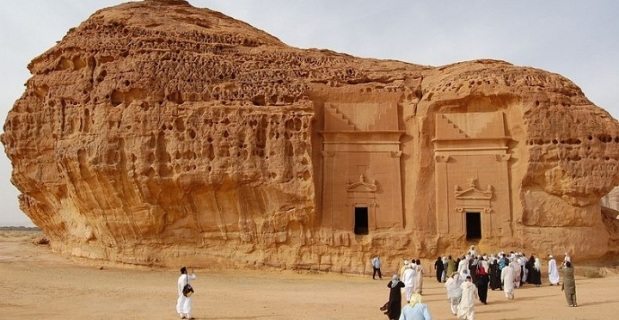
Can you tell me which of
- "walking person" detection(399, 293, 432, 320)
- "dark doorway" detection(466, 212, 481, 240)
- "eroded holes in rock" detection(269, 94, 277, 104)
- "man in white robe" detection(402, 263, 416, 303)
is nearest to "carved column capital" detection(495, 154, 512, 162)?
"dark doorway" detection(466, 212, 481, 240)

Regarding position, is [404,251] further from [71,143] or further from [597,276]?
[71,143]

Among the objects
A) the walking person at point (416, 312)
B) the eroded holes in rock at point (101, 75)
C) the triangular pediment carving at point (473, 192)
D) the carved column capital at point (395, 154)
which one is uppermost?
the eroded holes in rock at point (101, 75)

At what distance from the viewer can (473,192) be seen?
70.1ft

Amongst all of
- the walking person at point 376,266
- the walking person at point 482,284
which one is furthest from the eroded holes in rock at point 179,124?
the walking person at point 482,284

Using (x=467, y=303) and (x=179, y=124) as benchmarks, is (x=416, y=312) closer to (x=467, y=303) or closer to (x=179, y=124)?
(x=467, y=303)

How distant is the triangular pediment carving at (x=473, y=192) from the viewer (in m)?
21.3

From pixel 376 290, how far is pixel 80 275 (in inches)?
418

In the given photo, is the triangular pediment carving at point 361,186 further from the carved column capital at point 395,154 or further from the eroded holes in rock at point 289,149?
the eroded holes in rock at point 289,149

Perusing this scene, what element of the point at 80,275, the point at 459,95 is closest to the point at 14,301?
the point at 80,275

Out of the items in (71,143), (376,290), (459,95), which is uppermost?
(459,95)

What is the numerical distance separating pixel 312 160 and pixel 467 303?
10883 millimetres

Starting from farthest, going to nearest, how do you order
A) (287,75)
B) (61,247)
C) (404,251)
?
1. (61,247)
2. (287,75)
3. (404,251)

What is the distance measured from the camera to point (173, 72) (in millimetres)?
21969

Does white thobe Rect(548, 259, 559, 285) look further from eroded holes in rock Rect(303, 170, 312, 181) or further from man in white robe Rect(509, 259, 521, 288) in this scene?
eroded holes in rock Rect(303, 170, 312, 181)
